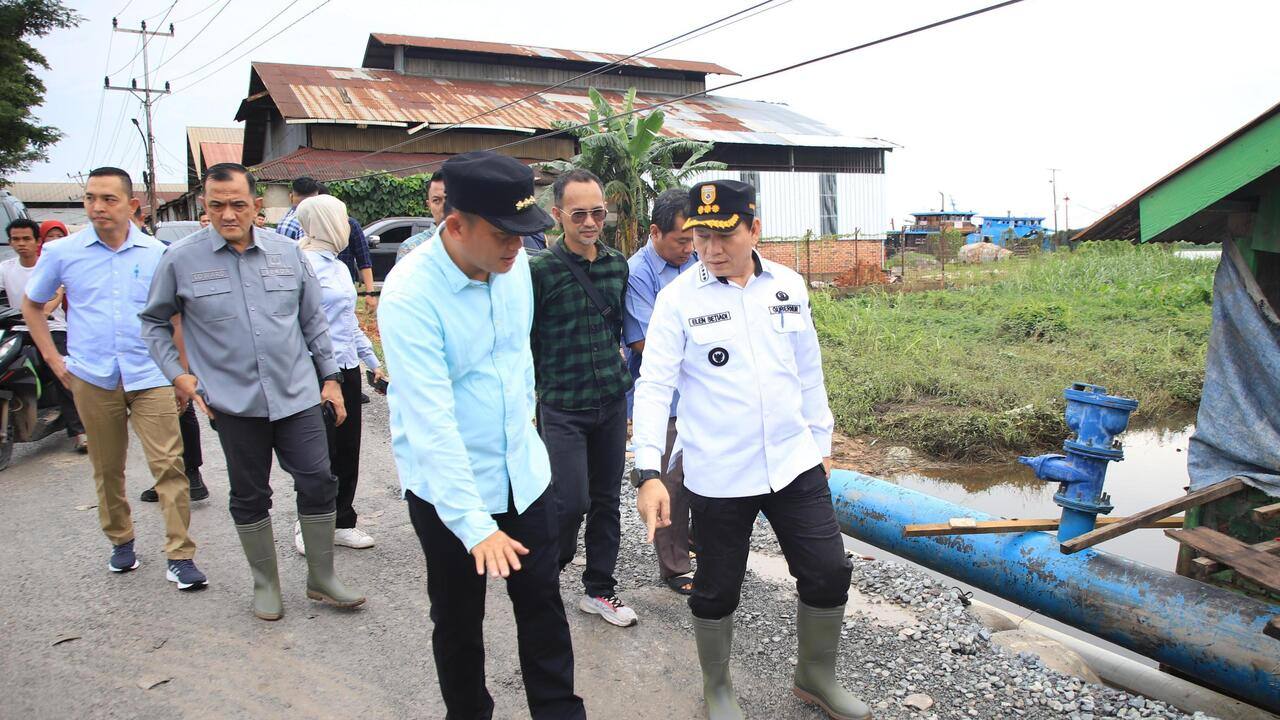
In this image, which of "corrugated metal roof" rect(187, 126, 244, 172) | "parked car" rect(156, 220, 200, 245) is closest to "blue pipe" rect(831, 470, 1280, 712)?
"parked car" rect(156, 220, 200, 245)

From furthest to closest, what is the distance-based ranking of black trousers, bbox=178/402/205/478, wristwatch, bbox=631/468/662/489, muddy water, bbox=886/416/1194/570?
muddy water, bbox=886/416/1194/570 → black trousers, bbox=178/402/205/478 → wristwatch, bbox=631/468/662/489

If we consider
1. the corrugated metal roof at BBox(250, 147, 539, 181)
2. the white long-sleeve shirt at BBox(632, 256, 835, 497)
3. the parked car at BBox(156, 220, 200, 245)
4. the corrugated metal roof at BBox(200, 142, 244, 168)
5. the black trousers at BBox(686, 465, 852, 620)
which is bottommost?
the black trousers at BBox(686, 465, 852, 620)

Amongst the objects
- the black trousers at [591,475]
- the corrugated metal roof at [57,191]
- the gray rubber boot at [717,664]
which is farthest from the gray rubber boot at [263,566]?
the corrugated metal roof at [57,191]

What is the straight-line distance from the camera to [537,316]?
3637 mm

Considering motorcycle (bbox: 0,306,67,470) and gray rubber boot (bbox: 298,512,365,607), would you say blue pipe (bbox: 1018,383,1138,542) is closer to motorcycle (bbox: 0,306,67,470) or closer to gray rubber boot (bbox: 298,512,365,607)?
gray rubber boot (bbox: 298,512,365,607)

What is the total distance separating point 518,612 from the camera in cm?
243

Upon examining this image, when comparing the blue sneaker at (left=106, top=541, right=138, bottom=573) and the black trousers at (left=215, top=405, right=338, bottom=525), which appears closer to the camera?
the black trousers at (left=215, top=405, right=338, bottom=525)

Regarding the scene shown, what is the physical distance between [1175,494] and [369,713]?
8071 millimetres

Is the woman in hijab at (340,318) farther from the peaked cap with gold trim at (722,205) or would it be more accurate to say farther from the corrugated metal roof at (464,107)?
the corrugated metal roof at (464,107)

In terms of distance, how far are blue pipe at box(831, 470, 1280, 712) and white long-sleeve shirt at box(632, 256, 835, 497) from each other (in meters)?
1.56

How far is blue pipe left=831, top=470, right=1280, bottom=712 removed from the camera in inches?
126

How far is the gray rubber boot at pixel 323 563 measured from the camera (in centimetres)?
383

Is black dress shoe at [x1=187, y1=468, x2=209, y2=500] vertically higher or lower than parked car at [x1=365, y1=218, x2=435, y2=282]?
lower

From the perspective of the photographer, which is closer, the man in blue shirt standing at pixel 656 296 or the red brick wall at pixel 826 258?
the man in blue shirt standing at pixel 656 296
